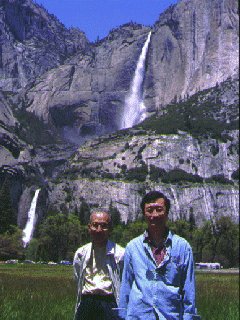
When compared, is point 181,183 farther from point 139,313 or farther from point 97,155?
point 139,313

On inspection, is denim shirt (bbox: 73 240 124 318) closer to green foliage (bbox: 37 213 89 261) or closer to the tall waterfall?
green foliage (bbox: 37 213 89 261)

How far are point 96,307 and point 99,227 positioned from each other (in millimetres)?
1023

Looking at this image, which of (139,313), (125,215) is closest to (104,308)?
(139,313)

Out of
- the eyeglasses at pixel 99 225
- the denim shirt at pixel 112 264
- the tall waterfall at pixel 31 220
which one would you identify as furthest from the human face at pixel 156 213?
the tall waterfall at pixel 31 220

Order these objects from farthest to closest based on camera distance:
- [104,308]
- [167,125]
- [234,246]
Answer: [167,125] → [234,246] → [104,308]

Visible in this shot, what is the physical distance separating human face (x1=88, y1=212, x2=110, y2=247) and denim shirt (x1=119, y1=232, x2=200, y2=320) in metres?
1.31

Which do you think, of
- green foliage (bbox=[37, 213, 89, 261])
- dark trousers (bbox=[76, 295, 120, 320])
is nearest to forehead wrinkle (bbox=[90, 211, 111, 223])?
dark trousers (bbox=[76, 295, 120, 320])

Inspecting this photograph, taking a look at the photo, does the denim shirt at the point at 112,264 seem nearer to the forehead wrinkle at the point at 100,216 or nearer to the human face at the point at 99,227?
the human face at the point at 99,227

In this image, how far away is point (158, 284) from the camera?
6.40 meters

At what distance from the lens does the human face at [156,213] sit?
6.66 metres

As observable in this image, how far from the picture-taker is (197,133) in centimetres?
18450

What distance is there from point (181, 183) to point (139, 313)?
160602 mm

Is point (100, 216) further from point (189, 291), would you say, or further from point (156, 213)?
point (189, 291)

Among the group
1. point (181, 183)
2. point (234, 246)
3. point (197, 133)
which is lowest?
point (234, 246)
